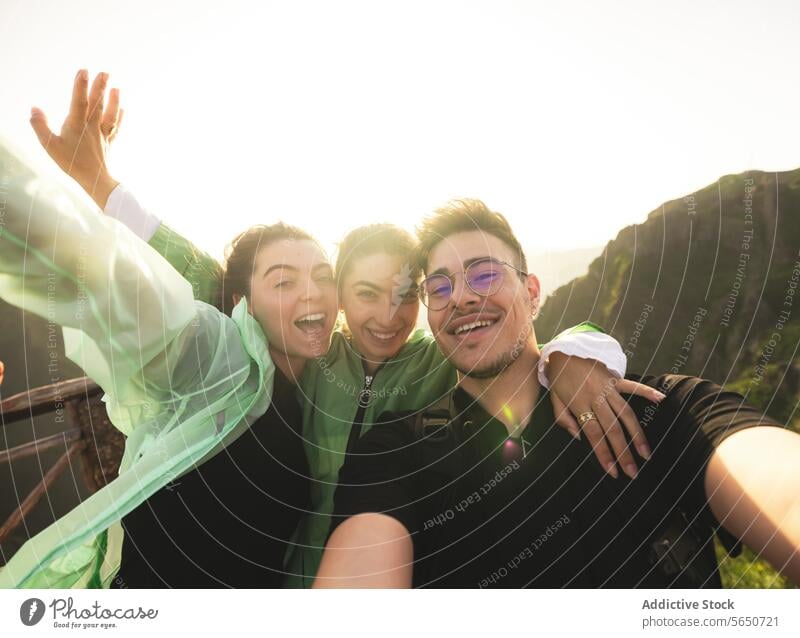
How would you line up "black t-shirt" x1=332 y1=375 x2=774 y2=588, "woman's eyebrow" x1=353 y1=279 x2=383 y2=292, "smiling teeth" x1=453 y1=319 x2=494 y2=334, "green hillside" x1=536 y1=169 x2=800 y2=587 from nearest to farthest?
"black t-shirt" x1=332 y1=375 x2=774 y2=588
"smiling teeth" x1=453 y1=319 x2=494 y2=334
"woman's eyebrow" x1=353 y1=279 x2=383 y2=292
"green hillside" x1=536 y1=169 x2=800 y2=587

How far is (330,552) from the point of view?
2.62ft

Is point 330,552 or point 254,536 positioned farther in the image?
point 254,536

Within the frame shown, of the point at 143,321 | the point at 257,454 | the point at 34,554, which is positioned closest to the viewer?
the point at 143,321

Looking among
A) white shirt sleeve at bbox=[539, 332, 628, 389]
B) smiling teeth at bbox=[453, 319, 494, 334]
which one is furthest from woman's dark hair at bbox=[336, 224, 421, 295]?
white shirt sleeve at bbox=[539, 332, 628, 389]

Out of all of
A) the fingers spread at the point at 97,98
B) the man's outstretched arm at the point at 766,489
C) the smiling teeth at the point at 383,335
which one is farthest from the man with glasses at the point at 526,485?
the fingers spread at the point at 97,98

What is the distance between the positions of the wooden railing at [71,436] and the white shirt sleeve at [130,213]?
0.41m

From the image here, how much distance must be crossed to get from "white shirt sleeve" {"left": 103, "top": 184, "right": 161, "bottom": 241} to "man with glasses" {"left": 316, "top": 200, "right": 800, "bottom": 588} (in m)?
0.53

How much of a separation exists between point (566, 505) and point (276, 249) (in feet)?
2.13

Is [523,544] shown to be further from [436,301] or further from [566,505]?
[436,301]

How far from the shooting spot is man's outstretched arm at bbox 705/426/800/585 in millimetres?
685

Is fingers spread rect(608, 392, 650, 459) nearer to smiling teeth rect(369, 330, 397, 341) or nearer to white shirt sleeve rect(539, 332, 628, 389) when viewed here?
white shirt sleeve rect(539, 332, 628, 389)

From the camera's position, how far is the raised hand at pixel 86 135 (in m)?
0.91

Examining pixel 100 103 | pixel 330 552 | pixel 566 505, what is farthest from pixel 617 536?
pixel 100 103

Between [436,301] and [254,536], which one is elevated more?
[436,301]
